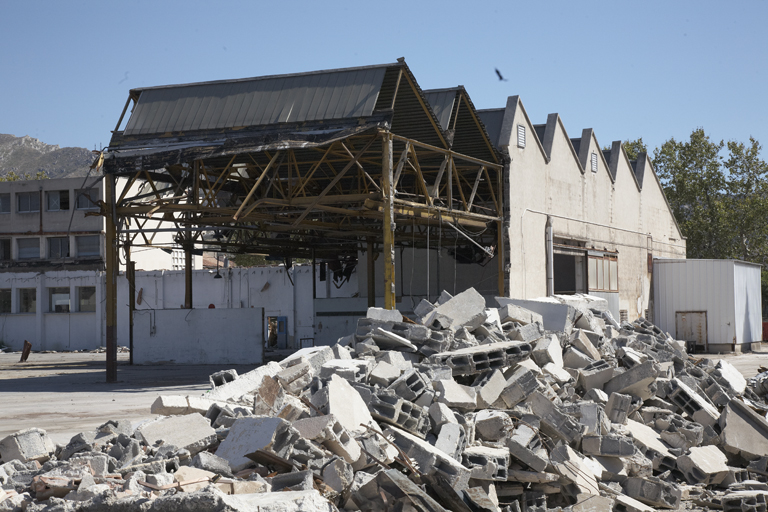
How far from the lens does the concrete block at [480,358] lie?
12.4 metres

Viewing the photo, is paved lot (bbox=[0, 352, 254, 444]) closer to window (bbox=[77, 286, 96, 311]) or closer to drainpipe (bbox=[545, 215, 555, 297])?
drainpipe (bbox=[545, 215, 555, 297])

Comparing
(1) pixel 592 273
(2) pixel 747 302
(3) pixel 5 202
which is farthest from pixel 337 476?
(3) pixel 5 202

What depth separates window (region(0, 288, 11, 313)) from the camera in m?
47.8

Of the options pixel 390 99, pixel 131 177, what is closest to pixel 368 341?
pixel 390 99

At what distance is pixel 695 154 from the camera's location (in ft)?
194

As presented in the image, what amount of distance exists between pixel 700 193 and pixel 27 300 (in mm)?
48140

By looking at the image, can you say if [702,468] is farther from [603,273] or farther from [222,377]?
[603,273]

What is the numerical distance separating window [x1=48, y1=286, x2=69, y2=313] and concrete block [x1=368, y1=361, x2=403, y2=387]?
3994 centimetres

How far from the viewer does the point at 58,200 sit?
4834cm

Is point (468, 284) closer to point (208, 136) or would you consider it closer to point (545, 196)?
point (545, 196)

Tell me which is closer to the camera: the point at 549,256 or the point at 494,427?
the point at 494,427

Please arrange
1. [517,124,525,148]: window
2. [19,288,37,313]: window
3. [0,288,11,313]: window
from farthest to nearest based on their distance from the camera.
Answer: [0,288,11,313]: window, [19,288,37,313]: window, [517,124,525,148]: window

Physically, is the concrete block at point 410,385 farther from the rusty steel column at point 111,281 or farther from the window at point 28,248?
the window at point 28,248


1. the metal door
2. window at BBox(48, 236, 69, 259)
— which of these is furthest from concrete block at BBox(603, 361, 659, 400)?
window at BBox(48, 236, 69, 259)
